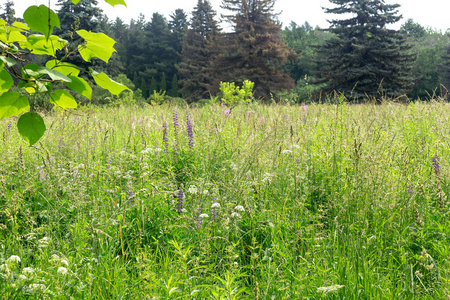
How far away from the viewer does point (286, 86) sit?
28.8 metres

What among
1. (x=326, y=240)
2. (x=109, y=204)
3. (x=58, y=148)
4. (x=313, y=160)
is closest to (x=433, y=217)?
(x=326, y=240)

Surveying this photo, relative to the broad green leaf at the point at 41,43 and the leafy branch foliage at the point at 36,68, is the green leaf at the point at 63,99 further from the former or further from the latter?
the broad green leaf at the point at 41,43

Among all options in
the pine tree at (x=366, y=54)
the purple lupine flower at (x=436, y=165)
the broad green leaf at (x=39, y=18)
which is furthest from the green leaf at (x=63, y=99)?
the pine tree at (x=366, y=54)

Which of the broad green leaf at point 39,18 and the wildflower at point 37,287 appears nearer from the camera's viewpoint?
the broad green leaf at point 39,18

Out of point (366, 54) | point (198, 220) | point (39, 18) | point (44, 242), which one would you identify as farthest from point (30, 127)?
point (366, 54)

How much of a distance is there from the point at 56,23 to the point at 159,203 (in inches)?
70.8

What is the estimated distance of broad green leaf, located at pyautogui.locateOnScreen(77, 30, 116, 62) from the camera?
3.11 ft

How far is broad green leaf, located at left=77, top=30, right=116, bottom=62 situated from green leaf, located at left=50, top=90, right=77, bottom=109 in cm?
15

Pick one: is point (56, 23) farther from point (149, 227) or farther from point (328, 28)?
point (328, 28)

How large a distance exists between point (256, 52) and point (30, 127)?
92.8 feet

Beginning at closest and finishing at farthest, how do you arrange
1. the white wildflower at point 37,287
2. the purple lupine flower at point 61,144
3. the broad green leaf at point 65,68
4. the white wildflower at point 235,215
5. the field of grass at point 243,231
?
the broad green leaf at point 65,68
the white wildflower at point 37,287
the field of grass at point 243,231
the white wildflower at point 235,215
the purple lupine flower at point 61,144

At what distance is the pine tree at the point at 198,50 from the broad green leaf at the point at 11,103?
114ft

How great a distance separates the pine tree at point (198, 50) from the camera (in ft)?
118

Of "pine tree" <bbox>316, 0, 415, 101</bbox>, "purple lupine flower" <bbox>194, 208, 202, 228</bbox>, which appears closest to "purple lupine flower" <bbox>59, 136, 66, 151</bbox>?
"purple lupine flower" <bbox>194, 208, 202, 228</bbox>
